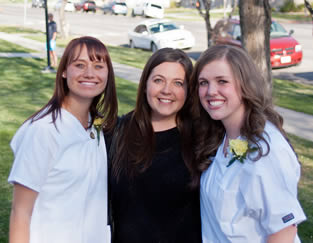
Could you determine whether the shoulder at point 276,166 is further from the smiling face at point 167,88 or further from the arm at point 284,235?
the smiling face at point 167,88

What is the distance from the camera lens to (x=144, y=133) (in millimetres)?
2746

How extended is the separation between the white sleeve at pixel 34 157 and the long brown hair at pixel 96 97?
0.09m

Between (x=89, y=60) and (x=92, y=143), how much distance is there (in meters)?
0.44

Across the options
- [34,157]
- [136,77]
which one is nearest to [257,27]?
[34,157]

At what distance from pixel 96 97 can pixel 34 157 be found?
67 cm

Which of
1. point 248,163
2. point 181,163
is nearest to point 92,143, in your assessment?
point 181,163

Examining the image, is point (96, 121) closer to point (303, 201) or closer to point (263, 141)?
point (263, 141)

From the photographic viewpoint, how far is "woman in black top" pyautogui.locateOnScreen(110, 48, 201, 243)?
8.43ft

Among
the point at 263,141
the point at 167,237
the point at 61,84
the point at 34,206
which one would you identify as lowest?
the point at 167,237

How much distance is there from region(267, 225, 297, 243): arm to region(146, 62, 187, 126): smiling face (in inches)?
38.5

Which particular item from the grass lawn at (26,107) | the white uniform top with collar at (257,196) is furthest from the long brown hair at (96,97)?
the grass lawn at (26,107)

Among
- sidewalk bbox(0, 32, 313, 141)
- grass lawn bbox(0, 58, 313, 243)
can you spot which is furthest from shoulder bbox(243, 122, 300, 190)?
sidewalk bbox(0, 32, 313, 141)

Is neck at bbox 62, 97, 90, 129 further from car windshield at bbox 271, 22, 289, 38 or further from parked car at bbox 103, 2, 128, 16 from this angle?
parked car at bbox 103, 2, 128, 16

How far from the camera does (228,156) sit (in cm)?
221
